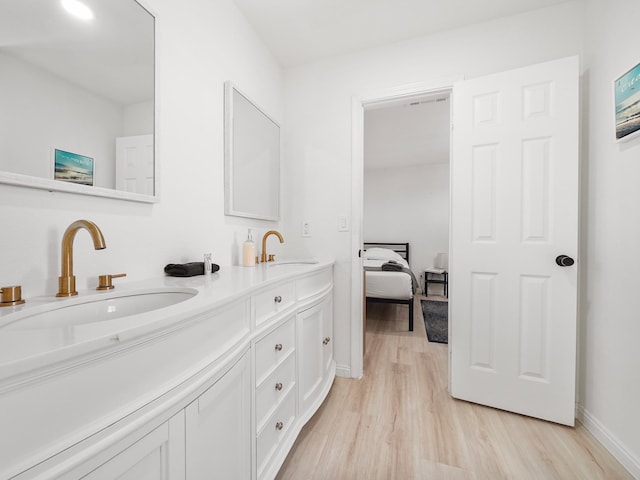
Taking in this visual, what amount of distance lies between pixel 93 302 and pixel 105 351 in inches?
17.8

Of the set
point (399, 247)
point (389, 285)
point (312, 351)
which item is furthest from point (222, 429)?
point (399, 247)

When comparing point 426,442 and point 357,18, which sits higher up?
point 357,18

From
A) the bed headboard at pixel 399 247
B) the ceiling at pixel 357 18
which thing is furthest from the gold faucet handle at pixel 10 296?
the bed headboard at pixel 399 247

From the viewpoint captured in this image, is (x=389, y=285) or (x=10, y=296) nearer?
(x=10, y=296)

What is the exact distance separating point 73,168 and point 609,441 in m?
2.58

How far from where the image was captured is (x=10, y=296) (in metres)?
0.69

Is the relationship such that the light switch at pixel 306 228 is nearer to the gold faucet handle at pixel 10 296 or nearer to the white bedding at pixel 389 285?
the white bedding at pixel 389 285

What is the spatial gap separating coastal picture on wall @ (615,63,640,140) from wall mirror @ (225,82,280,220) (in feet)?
6.40

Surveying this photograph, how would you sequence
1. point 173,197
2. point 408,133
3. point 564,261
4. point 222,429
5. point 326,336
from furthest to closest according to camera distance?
1. point 408,133
2. point 326,336
3. point 564,261
4. point 173,197
5. point 222,429

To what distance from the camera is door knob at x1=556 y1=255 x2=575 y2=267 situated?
150 cm

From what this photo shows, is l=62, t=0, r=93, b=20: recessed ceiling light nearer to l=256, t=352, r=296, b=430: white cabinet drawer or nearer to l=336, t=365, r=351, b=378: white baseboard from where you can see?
l=256, t=352, r=296, b=430: white cabinet drawer

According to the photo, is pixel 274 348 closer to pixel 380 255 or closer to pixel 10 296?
Result: pixel 10 296

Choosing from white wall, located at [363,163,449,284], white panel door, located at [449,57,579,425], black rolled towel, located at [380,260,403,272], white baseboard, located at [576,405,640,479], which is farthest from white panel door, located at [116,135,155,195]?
white wall, located at [363,163,449,284]

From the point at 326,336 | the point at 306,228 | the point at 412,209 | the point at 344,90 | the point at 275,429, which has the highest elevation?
the point at 344,90
